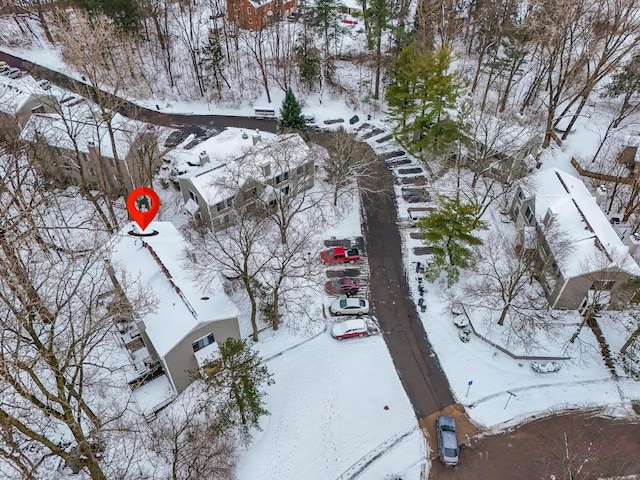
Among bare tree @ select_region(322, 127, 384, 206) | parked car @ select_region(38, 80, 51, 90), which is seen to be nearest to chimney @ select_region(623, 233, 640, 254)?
bare tree @ select_region(322, 127, 384, 206)

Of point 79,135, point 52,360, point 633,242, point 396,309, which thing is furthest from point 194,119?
point 633,242

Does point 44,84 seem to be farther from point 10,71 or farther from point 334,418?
point 334,418

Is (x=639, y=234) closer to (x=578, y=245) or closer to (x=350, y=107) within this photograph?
(x=578, y=245)

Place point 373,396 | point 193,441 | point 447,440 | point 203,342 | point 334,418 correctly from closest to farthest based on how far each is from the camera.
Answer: point 193,441
point 447,440
point 203,342
point 334,418
point 373,396

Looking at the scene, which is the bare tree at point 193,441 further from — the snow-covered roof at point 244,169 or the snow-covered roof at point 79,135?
the snow-covered roof at point 79,135

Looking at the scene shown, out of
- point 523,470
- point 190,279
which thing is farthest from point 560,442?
point 190,279

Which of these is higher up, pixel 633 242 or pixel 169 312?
pixel 633 242

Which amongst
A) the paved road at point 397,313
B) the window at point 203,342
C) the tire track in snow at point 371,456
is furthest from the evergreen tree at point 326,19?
the tire track in snow at point 371,456
